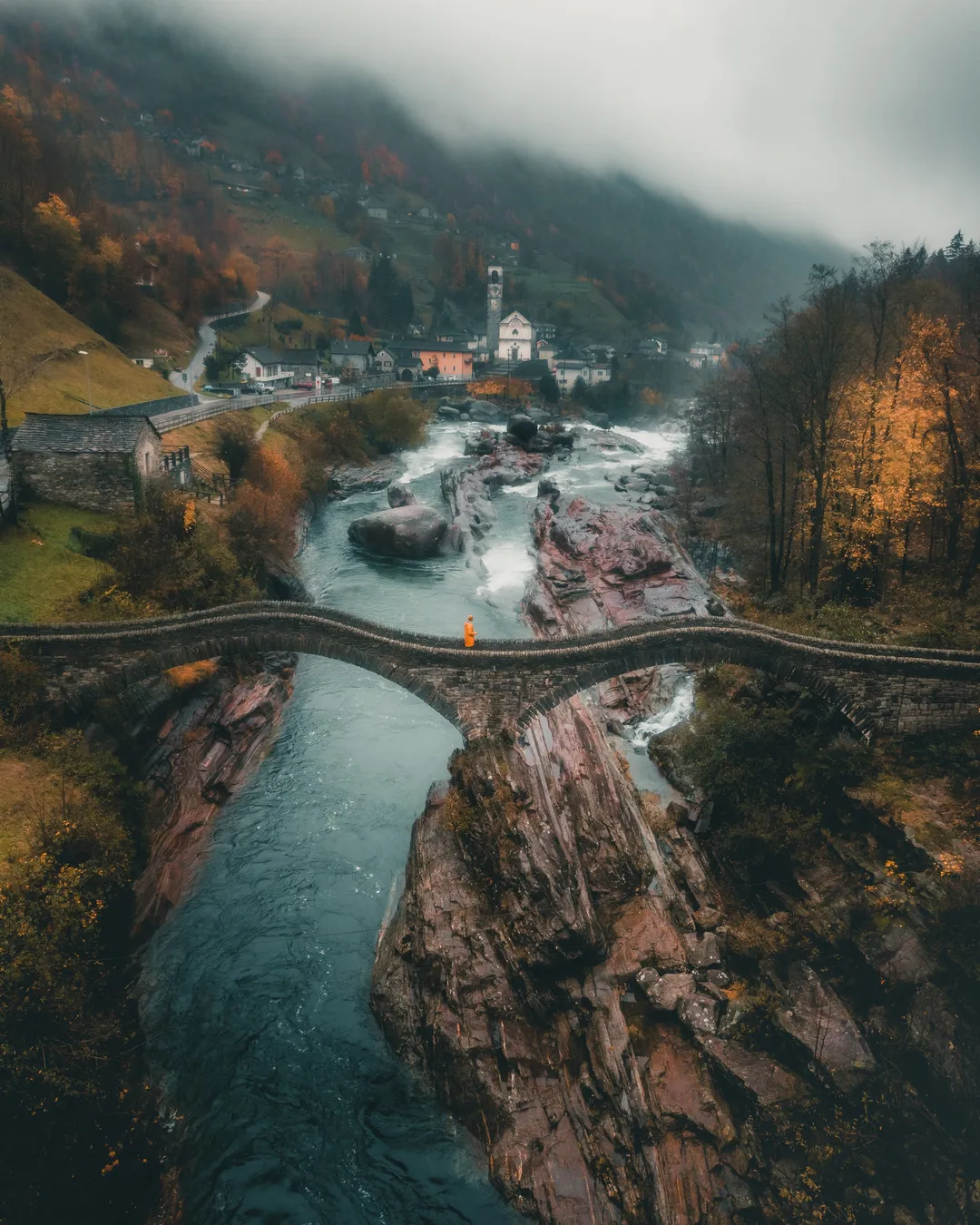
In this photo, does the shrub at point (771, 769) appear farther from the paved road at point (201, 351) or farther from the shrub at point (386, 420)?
the paved road at point (201, 351)

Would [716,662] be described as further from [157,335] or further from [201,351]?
[201,351]

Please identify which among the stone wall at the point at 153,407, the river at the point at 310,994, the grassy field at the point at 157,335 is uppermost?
the grassy field at the point at 157,335

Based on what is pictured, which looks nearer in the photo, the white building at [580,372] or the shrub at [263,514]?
the shrub at [263,514]

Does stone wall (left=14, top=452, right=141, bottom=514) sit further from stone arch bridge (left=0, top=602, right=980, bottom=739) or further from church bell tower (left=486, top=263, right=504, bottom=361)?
church bell tower (left=486, top=263, right=504, bottom=361)

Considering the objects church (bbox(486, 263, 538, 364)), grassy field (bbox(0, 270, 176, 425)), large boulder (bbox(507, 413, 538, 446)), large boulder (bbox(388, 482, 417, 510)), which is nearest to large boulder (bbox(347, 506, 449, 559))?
large boulder (bbox(388, 482, 417, 510))

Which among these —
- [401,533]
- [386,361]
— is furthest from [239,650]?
[386,361]

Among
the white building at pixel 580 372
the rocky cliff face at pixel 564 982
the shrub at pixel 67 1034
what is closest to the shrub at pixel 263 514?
the shrub at pixel 67 1034
